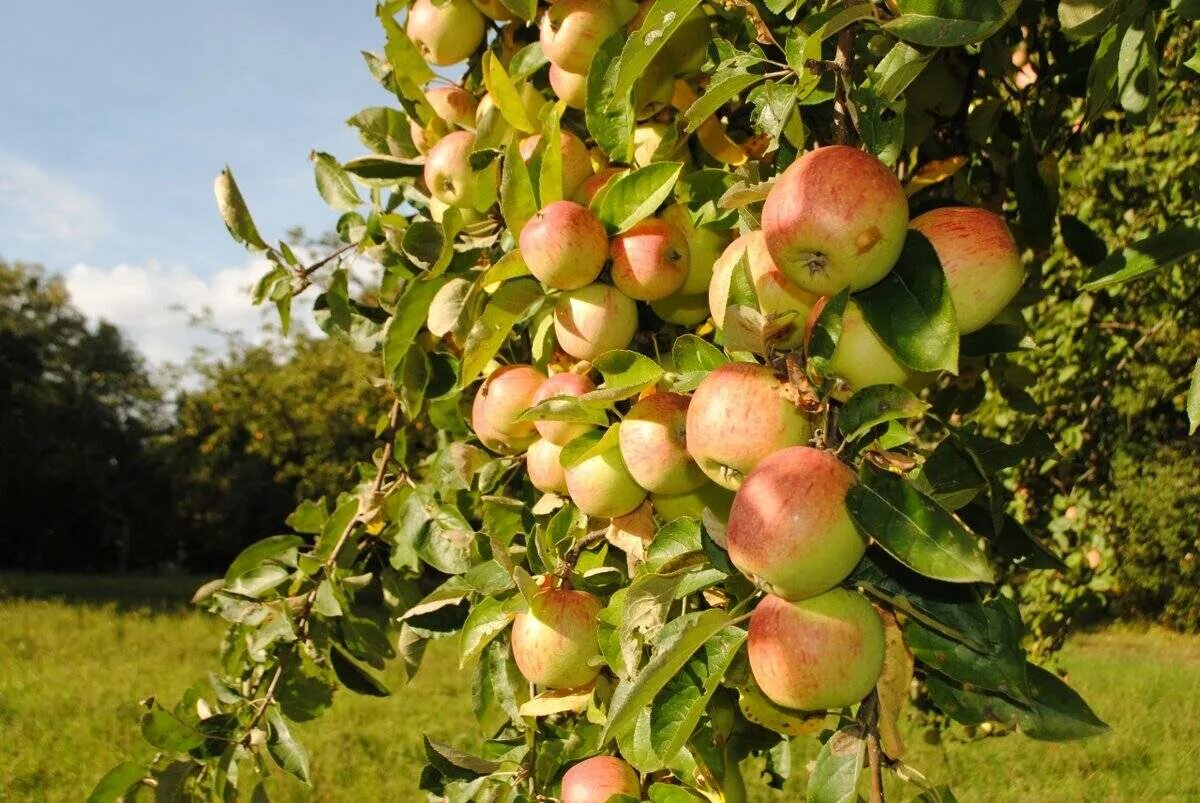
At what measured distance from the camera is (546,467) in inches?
38.3

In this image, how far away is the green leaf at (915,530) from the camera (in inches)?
22.5

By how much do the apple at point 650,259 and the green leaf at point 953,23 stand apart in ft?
0.91

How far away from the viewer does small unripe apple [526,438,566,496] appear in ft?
3.16

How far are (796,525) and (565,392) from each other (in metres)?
0.35

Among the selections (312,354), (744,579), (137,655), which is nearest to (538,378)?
(744,579)

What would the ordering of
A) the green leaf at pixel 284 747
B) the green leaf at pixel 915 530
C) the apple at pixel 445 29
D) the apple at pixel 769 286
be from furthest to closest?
1. the green leaf at pixel 284 747
2. the apple at pixel 445 29
3. the apple at pixel 769 286
4. the green leaf at pixel 915 530

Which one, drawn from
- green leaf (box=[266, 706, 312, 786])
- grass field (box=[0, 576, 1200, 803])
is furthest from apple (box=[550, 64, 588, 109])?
grass field (box=[0, 576, 1200, 803])

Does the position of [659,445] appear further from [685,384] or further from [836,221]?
[836,221]

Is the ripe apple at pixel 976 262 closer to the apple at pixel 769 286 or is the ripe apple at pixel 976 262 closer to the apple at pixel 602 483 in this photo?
the apple at pixel 769 286

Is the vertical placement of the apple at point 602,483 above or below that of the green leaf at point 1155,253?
below

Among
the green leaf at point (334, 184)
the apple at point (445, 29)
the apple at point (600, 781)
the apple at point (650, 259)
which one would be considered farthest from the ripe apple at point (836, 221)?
the green leaf at point (334, 184)

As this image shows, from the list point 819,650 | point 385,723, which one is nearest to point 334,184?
point 819,650

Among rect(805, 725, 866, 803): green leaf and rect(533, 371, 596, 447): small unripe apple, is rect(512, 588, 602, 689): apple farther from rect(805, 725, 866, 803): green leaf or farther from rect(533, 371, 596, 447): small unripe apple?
rect(805, 725, 866, 803): green leaf

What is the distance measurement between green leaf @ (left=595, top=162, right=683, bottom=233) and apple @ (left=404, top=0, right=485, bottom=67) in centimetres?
40
